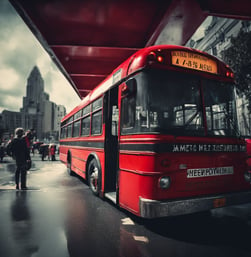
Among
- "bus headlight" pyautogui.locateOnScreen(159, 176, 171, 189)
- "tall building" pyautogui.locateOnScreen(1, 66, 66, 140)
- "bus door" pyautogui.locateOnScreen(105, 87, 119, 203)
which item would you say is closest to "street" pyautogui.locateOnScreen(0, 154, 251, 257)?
"bus door" pyautogui.locateOnScreen(105, 87, 119, 203)

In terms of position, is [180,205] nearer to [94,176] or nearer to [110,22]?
[94,176]

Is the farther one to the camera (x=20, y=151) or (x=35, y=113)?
(x=35, y=113)

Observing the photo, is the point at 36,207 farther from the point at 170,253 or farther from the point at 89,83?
the point at 89,83

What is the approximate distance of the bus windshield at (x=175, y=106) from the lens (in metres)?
3.20

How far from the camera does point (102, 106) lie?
16.5 ft

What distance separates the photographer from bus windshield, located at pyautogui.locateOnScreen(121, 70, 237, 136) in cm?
320

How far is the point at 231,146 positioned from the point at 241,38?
46.1ft

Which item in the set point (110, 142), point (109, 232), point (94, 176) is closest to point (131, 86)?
point (110, 142)

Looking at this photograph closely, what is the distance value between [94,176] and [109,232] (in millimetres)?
2062

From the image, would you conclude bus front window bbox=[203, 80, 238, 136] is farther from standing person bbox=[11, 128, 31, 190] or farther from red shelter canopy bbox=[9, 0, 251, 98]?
standing person bbox=[11, 128, 31, 190]

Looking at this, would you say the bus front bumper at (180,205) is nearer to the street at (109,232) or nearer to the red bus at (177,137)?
the red bus at (177,137)

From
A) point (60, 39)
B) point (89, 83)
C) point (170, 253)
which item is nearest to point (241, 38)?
point (89, 83)

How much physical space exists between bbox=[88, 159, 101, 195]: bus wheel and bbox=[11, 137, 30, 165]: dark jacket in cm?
224

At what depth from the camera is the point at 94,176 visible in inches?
210
